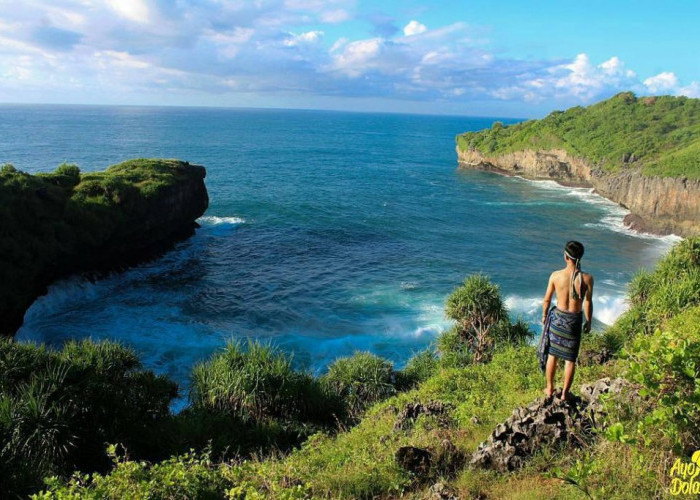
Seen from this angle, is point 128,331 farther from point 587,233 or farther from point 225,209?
point 587,233

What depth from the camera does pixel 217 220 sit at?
60062 millimetres

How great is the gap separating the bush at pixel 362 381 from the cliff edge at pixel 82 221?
22.9 meters

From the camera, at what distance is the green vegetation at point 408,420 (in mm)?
7020

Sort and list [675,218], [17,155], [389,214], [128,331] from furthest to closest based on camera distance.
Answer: [17,155] < [389,214] < [675,218] < [128,331]

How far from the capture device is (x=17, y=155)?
9281cm

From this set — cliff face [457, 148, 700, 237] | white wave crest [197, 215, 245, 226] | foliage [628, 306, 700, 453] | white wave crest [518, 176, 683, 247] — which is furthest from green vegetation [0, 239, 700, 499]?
white wave crest [197, 215, 245, 226]

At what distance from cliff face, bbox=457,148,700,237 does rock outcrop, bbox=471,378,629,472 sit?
5628cm

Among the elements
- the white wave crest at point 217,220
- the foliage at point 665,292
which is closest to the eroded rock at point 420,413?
the foliage at point 665,292

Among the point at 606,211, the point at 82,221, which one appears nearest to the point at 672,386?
the point at 82,221

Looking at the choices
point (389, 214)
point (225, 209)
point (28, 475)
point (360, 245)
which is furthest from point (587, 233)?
point (28, 475)

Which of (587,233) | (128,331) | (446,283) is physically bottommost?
(128,331)

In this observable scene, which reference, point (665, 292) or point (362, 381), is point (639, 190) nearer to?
point (665, 292)

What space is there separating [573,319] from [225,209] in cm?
5969

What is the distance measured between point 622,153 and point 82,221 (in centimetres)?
7987
